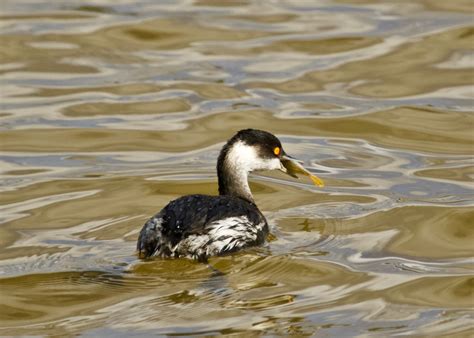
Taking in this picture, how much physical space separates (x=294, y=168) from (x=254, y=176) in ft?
4.08

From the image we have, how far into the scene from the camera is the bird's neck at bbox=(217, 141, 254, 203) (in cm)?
985

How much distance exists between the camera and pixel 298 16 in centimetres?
1711

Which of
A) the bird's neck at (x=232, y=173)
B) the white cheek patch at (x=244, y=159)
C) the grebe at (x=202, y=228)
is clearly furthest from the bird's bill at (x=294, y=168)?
the grebe at (x=202, y=228)

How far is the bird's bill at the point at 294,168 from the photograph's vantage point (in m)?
10.2

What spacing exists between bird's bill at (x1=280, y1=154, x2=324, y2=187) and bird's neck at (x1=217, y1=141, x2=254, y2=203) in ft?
1.36

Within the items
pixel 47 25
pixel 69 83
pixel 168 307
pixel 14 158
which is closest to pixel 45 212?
pixel 14 158

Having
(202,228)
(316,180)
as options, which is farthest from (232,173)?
(202,228)

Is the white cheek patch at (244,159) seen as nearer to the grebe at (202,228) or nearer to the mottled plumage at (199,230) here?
the grebe at (202,228)

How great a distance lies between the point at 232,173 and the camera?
9.94 metres

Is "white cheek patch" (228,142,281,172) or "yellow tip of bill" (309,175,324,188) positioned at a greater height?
"white cheek patch" (228,142,281,172)

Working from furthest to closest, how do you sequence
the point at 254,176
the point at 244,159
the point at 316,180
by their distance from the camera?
the point at 254,176, the point at 316,180, the point at 244,159

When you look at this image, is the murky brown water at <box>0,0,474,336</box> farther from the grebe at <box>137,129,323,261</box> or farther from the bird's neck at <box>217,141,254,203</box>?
the bird's neck at <box>217,141,254,203</box>

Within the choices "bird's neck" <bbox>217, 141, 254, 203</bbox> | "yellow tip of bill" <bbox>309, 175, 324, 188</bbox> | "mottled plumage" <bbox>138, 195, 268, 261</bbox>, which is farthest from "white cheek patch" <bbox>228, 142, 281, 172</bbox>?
"mottled plumage" <bbox>138, 195, 268, 261</bbox>

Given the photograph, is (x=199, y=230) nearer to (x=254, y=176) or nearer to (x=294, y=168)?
(x=294, y=168)
